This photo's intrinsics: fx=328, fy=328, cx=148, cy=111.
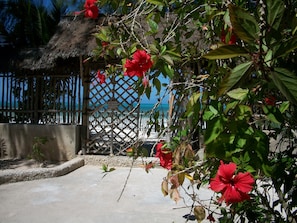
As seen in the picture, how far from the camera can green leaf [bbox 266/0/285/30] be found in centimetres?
51

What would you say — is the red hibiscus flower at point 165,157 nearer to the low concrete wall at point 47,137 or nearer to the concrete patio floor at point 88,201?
the concrete patio floor at point 88,201

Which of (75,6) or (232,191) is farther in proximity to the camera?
(75,6)

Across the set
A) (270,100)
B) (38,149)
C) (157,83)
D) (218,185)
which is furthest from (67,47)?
(218,185)

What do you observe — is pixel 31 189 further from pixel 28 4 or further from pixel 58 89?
pixel 28 4

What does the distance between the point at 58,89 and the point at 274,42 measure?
571 cm

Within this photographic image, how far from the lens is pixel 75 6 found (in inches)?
396

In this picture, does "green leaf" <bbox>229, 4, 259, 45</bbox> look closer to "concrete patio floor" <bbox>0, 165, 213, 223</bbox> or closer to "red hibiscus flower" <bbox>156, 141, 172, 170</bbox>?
"red hibiscus flower" <bbox>156, 141, 172, 170</bbox>

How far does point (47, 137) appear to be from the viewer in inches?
221

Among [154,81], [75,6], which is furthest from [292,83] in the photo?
[75,6]

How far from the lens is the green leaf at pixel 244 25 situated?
52 cm

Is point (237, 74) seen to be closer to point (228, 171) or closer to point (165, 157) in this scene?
point (228, 171)

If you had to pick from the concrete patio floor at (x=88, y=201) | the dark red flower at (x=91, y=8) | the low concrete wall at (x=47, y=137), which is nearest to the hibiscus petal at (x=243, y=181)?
the dark red flower at (x=91, y=8)

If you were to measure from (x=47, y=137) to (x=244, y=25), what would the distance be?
5466 mm

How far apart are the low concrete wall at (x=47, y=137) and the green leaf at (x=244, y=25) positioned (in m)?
5.15
